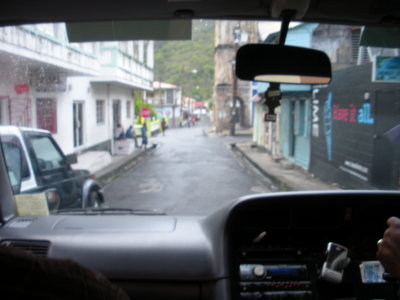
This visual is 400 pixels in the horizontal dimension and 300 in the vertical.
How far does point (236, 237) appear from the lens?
252 centimetres

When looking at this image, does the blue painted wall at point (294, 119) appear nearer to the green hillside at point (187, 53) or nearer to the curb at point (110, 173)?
the curb at point (110, 173)

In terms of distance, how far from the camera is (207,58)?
503cm

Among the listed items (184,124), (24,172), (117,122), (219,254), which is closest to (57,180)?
(24,172)

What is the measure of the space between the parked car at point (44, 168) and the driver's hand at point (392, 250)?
3150mm

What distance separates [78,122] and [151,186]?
23.5 feet

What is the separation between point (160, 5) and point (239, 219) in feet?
4.58

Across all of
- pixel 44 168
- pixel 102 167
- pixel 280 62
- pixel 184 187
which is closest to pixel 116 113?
pixel 102 167

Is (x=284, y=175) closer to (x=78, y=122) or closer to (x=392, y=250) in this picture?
(x=392, y=250)

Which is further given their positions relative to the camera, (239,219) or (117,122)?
(117,122)

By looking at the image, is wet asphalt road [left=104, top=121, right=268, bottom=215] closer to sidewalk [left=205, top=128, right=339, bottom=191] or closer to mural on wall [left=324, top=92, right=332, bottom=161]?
sidewalk [left=205, top=128, right=339, bottom=191]

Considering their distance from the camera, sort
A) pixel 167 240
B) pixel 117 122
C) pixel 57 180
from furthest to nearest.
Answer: pixel 117 122
pixel 57 180
pixel 167 240

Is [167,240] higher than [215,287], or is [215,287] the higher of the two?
[167,240]

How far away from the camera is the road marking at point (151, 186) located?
24.9 feet

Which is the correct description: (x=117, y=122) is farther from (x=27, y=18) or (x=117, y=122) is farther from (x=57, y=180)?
(x=27, y=18)
